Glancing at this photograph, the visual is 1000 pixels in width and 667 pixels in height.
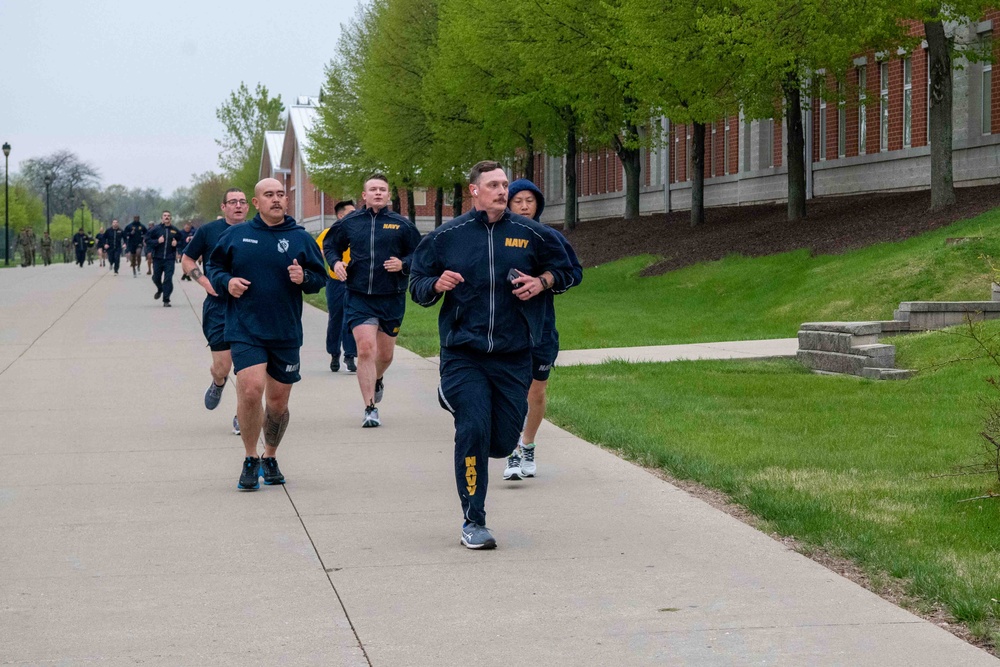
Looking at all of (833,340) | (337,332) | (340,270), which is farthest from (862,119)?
(340,270)

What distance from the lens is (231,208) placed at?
36.5 feet

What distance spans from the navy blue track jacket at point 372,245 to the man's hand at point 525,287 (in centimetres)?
488

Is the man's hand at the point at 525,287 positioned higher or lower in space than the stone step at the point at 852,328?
higher

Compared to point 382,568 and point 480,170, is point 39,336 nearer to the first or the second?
point 480,170

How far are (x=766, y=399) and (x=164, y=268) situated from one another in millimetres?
19152

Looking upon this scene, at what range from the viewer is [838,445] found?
32.0 ft

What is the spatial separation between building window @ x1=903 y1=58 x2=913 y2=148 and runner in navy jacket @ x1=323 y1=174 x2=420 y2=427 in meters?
25.6

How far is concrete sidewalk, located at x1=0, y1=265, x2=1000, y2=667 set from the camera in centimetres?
525

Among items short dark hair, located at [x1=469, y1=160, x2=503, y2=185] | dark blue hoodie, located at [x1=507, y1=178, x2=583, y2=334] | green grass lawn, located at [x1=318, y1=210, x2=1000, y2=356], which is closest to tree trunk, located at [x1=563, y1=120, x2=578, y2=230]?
green grass lawn, located at [x1=318, y1=210, x2=1000, y2=356]

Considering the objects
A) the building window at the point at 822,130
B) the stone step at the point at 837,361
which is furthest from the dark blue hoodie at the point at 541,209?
the building window at the point at 822,130

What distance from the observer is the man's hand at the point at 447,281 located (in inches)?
270

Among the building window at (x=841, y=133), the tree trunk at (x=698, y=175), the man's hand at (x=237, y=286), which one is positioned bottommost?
the man's hand at (x=237, y=286)

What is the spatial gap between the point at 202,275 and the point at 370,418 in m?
1.76

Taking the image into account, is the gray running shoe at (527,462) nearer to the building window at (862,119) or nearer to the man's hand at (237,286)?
the man's hand at (237,286)
